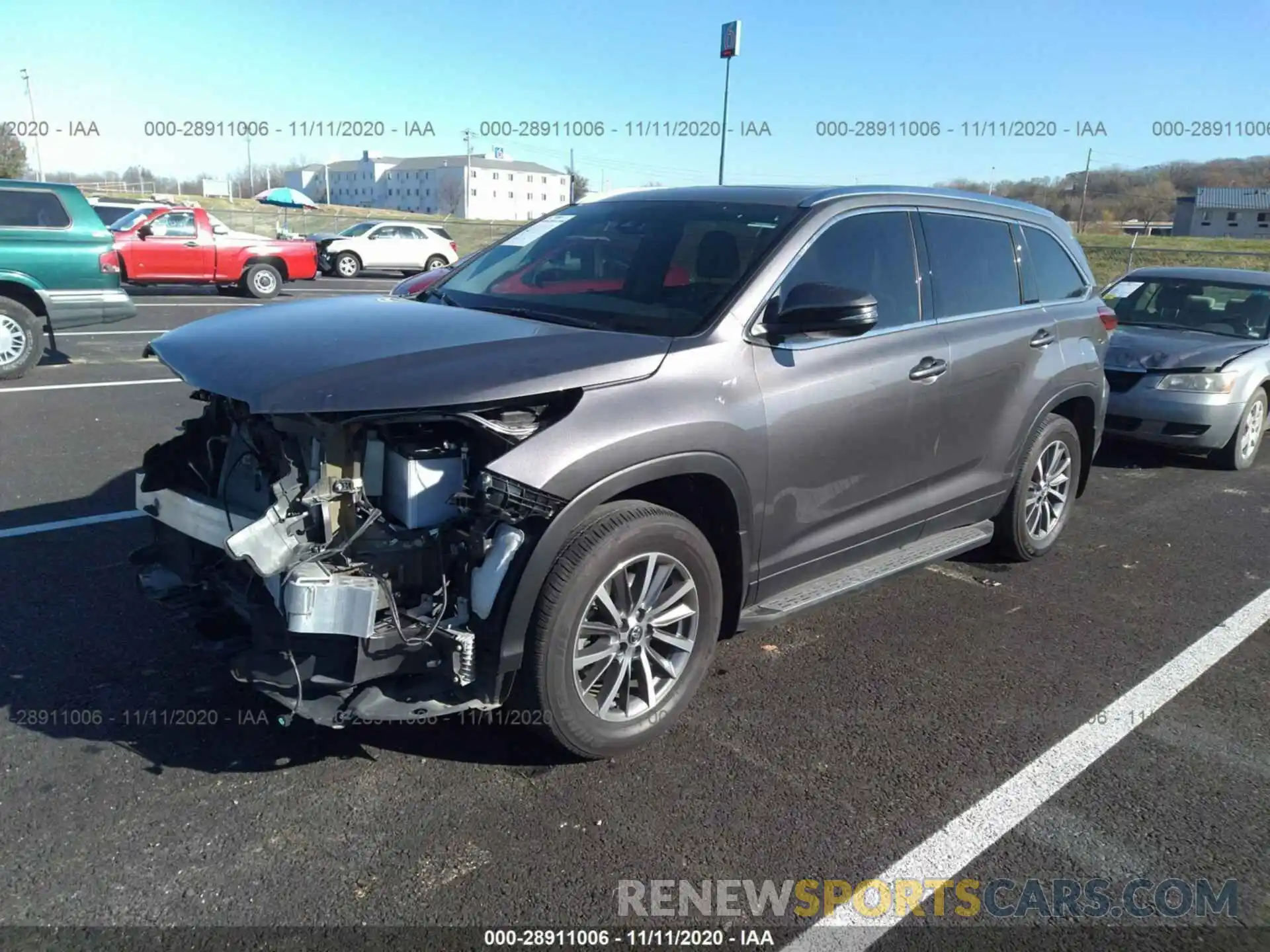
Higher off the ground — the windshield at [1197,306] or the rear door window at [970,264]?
the rear door window at [970,264]

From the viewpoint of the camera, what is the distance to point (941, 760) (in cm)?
341

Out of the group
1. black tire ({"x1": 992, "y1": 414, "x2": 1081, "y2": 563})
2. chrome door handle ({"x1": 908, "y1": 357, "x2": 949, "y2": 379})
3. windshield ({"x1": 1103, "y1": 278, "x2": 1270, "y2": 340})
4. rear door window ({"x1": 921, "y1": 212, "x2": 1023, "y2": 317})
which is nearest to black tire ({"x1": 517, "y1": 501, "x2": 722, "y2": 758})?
chrome door handle ({"x1": 908, "y1": 357, "x2": 949, "y2": 379})

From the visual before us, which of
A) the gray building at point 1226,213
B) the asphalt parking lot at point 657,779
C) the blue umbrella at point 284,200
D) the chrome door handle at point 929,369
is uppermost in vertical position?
the gray building at point 1226,213

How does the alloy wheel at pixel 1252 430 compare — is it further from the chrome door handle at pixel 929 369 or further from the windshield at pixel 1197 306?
the chrome door handle at pixel 929 369

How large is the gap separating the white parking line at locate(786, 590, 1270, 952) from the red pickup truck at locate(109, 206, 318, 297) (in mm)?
17741

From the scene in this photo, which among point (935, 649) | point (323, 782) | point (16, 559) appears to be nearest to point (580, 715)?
point (323, 782)

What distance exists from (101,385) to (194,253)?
30.6 ft

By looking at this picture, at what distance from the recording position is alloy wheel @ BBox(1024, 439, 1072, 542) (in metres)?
5.22

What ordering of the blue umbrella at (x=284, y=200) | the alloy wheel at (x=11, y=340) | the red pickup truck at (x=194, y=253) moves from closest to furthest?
the alloy wheel at (x=11, y=340) < the red pickup truck at (x=194, y=253) < the blue umbrella at (x=284, y=200)

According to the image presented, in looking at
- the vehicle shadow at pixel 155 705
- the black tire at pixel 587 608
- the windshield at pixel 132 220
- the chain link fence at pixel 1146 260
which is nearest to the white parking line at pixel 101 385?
the vehicle shadow at pixel 155 705

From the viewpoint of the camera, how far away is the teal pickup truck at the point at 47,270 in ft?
31.6

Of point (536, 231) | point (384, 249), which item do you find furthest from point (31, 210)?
point (384, 249)

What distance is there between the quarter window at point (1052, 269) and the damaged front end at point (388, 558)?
3.40m

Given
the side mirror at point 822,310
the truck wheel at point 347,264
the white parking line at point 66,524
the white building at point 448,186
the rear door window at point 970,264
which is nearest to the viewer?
the side mirror at point 822,310
